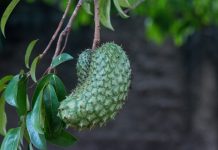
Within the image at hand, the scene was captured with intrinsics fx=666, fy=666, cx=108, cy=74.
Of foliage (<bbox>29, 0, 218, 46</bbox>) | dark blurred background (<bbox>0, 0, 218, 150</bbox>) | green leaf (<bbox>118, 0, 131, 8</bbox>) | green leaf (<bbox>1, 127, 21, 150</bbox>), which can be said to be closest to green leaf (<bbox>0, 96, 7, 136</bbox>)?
green leaf (<bbox>1, 127, 21, 150</bbox>)

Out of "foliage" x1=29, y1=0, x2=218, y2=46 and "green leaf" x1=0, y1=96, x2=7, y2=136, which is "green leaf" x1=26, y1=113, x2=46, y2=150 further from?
"foliage" x1=29, y1=0, x2=218, y2=46

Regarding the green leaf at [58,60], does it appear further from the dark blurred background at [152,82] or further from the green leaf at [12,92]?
the dark blurred background at [152,82]

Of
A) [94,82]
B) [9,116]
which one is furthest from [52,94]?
[9,116]

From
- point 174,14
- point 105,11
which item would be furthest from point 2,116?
point 174,14

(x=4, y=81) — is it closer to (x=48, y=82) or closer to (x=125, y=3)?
(x=48, y=82)

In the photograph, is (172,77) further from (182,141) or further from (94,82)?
(94,82)

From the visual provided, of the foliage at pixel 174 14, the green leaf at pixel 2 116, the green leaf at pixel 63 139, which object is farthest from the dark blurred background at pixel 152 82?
the green leaf at pixel 63 139
